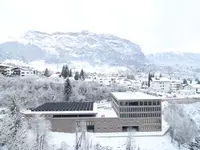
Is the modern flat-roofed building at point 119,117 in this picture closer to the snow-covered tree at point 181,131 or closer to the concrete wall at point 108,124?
the concrete wall at point 108,124

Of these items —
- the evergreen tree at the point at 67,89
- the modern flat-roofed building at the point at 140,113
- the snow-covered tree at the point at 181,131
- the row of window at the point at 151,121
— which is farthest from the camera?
the evergreen tree at the point at 67,89

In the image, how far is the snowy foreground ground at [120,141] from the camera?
4903cm

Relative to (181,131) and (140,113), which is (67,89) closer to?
(140,113)

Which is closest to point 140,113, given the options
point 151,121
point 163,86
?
point 151,121

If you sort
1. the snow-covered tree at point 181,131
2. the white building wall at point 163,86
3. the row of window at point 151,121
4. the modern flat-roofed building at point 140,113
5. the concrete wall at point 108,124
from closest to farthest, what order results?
the snow-covered tree at point 181,131 → the concrete wall at point 108,124 → the modern flat-roofed building at point 140,113 → the row of window at point 151,121 → the white building wall at point 163,86

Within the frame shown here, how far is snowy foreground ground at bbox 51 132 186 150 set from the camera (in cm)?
4903

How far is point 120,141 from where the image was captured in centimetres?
5134

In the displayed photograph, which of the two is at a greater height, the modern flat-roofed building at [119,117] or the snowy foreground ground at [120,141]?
the modern flat-roofed building at [119,117]

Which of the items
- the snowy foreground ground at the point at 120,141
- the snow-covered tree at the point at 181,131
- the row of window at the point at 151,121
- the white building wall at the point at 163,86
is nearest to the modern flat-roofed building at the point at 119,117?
the row of window at the point at 151,121

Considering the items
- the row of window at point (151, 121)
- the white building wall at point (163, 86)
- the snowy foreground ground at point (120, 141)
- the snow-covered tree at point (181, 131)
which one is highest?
the white building wall at point (163, 86)

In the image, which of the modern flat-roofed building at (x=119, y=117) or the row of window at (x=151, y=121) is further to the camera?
the row of window at (x=151, y=121)

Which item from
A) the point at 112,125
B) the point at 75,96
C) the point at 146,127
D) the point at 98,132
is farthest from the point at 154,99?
the point at 75,96

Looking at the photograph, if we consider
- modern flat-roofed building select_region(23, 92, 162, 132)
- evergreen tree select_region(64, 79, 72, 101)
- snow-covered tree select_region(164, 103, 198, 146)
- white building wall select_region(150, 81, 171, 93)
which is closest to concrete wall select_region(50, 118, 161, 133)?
modern flat-roofed building select_region(23, 92, 162, 132)

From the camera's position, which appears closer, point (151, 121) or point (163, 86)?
point (151, 121)
